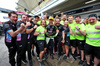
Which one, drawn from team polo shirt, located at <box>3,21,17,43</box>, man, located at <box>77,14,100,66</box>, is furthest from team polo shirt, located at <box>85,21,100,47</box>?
team polo shirt, located at <box>3,21,17,43</box>

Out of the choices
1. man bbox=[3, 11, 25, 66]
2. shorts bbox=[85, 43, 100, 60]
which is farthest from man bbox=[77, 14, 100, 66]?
man bbox=[3, 11, 25, 66]

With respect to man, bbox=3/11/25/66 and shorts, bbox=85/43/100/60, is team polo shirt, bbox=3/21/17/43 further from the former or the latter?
shorts, bbox=85/43/100/60

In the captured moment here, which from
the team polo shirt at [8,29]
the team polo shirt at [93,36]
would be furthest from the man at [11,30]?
the team polo shirt at [93,36]

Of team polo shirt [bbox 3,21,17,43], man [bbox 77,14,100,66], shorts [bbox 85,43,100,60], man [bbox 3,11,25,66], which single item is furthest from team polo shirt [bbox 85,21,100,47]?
team polo shirt [bbox 3,21,17,43]

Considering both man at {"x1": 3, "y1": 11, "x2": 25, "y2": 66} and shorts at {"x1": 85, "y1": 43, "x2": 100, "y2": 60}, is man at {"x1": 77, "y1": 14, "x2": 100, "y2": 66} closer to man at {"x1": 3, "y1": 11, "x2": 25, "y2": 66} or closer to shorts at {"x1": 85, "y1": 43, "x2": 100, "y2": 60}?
shorts at {"x1": 85, "y1": 43, "x2": 100, "y2": 60}

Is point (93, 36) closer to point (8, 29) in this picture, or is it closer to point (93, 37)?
point (93, 37)

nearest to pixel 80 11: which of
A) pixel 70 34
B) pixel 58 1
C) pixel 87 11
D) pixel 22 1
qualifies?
pixel 87 11

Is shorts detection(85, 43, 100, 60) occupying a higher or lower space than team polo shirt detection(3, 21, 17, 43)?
lower

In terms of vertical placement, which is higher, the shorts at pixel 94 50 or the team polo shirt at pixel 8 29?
the team polo shirt at pixel 8 29

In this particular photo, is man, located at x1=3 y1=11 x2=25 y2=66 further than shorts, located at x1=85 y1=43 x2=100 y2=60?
No

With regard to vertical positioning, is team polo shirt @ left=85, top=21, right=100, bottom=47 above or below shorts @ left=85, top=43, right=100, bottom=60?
above

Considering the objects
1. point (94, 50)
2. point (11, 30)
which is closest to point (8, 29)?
point (11, 30)

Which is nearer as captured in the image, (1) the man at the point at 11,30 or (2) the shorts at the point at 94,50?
(1) the man at the point at 11,30

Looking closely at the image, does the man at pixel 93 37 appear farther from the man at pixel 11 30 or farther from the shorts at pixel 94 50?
the man at pixel 11 30
